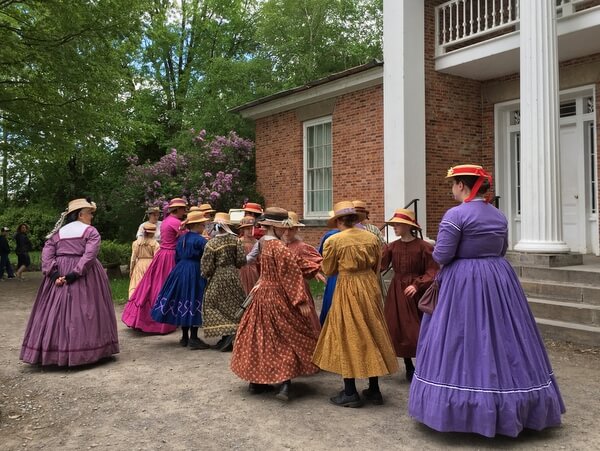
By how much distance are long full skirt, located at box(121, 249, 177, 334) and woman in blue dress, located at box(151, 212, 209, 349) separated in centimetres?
80

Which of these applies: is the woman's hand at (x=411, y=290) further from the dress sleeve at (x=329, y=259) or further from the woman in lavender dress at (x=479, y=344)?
the woman in lavender dress at (x=479, y=344)

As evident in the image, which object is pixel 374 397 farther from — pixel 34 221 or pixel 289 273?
pixel 34 221

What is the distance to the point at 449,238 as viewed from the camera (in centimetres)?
393

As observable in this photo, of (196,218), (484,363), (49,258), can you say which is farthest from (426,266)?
(49,258)

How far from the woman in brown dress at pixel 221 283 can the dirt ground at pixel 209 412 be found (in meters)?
0.42

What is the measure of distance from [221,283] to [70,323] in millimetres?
1646

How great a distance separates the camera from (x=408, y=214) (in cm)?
519

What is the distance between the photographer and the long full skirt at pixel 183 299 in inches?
269

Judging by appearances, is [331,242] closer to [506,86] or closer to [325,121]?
[506,86]

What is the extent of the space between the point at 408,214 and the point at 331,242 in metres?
0.94

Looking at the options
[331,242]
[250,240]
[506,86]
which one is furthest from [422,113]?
[331,242]

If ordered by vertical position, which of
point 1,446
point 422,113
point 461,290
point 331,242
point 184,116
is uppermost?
point 184,116

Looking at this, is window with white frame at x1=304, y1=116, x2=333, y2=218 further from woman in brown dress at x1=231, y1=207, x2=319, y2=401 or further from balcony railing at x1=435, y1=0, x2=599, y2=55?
woman in brown dress at x1=231, y1=207, x2=319, y2=401

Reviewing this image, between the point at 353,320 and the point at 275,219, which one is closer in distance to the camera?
the point at 353,320
